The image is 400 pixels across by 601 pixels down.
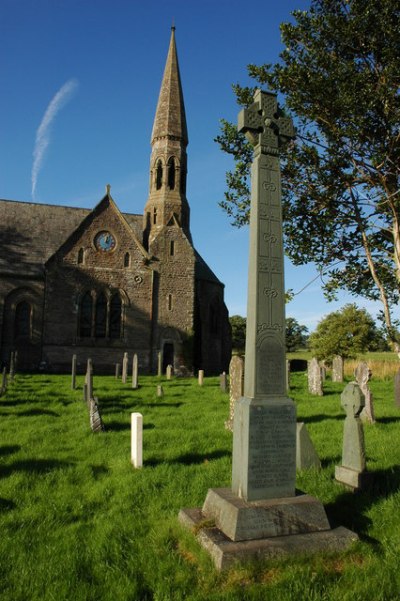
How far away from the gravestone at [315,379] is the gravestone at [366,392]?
421cm

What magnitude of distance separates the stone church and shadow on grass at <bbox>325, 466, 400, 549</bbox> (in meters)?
20.7

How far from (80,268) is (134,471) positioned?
21.2 meters

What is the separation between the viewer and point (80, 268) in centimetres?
2609

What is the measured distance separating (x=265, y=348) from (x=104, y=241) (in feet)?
76.6

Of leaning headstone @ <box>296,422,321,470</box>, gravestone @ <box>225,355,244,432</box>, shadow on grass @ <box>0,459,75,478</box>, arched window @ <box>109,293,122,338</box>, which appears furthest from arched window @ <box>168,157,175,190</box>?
leaning headstone @ <box>296,422,321,470</box>

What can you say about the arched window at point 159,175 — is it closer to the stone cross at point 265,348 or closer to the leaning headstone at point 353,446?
the stone cross at point 265,348

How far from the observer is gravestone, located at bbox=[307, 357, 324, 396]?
591 inches

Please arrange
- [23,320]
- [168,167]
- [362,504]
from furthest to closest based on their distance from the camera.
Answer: [168,167]
[23,320]
[362,504]

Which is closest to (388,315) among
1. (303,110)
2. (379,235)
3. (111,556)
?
(379,235)

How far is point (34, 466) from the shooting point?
6.56 metres

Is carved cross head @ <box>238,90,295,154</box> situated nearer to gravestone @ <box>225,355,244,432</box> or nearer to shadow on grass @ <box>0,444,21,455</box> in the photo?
gravestone @ <box>225,355,244,432</box>

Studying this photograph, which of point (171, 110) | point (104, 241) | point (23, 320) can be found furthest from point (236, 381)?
point (171, 110)

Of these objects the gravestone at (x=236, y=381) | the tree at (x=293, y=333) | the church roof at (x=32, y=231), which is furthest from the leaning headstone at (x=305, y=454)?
the tree at (x=293, y=333)

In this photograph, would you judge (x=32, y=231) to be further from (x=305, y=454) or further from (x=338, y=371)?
(x=305, y=454)
